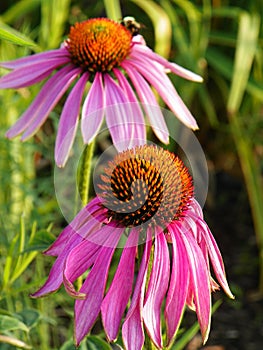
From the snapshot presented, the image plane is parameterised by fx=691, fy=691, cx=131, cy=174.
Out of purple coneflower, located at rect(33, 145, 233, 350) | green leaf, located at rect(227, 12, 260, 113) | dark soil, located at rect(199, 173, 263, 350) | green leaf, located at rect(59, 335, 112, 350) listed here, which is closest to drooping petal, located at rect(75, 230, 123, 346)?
purple coneflower, located at rect(33, 145, 233, 350)

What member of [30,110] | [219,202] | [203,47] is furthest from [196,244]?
[219,202]

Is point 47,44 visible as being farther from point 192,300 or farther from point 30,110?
point 192,300

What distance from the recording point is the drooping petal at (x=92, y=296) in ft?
2.22

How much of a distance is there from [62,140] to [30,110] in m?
0.10

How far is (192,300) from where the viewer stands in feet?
2.36

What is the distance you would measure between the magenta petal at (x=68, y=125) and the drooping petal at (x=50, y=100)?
0.6 inches

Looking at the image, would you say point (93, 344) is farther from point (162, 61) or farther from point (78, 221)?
point (162, 61)

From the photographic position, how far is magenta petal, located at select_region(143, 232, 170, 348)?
0.65m

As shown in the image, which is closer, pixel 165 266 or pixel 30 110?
pixel 165 266

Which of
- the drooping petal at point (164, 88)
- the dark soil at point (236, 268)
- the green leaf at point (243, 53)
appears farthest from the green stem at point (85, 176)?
the green leaf at point (243, 53)

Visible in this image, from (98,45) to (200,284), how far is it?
42 centimetres

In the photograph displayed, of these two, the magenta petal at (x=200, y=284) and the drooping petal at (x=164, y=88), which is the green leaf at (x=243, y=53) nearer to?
the drooping petal at (x=164, y=88)

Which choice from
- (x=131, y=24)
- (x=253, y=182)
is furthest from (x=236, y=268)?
(x=131, y=24)

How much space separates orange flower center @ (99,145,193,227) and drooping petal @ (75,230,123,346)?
0.04 metres
